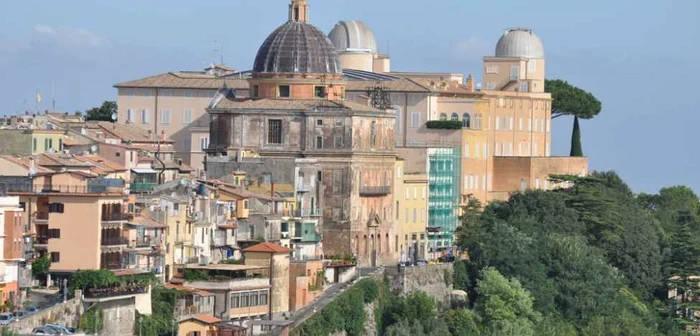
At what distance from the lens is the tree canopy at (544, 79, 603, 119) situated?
163 m

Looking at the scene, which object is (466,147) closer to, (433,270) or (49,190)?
(433,270)

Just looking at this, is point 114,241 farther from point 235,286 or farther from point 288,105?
point 288,105

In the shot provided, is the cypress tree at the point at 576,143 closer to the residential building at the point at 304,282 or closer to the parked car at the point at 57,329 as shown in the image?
the residential building at the point at 304,282

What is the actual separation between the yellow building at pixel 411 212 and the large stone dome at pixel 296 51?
5.61 m

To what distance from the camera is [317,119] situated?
388 ft

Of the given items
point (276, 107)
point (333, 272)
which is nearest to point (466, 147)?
point (276, 107)

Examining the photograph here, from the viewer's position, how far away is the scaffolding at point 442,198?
13075cm

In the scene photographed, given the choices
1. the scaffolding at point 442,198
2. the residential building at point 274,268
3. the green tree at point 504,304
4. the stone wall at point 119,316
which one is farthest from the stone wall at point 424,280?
the stone wall at point 119,316

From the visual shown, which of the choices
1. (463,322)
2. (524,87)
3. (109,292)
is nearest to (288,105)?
(463,322)

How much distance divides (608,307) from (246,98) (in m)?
17.6

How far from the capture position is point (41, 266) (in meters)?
88.3

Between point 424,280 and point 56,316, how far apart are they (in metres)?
33.8

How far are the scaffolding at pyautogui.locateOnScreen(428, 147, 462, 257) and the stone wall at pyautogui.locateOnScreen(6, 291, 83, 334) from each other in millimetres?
45890

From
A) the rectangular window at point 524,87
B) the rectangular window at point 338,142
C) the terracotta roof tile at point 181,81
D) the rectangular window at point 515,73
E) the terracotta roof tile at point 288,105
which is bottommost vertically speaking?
the rectangular window at point 338,142
